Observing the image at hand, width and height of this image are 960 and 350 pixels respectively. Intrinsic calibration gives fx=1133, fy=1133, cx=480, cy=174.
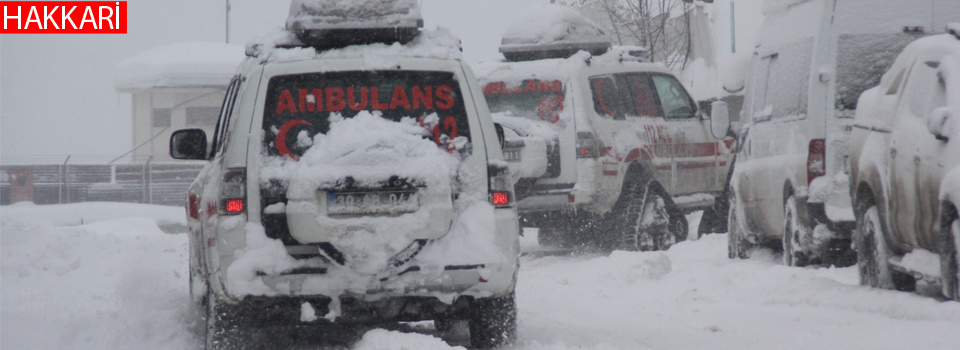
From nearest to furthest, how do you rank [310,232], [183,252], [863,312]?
[310,232]
[863,312]
[183,252]

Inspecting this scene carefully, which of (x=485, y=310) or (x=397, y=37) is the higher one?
(x=397, y=37)

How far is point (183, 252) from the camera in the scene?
44.9 ft

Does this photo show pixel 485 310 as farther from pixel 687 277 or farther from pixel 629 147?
pixel 629 147

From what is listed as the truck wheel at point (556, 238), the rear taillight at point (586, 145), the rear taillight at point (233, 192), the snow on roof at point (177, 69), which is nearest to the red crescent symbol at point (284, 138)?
the rear taillight at point (233, 192)

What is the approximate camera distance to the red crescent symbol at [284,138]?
5578mm

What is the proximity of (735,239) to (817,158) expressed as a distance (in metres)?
2.59

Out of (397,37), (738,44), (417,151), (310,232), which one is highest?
(738,44)

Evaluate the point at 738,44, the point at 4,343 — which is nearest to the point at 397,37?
the point at 4,343

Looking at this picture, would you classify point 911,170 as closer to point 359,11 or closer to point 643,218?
point 359,11

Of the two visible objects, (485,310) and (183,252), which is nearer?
(485,310)

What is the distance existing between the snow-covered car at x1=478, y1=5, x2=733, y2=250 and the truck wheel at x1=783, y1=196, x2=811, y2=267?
6.83 ft

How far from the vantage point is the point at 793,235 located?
891 cm

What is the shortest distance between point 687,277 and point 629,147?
254cm

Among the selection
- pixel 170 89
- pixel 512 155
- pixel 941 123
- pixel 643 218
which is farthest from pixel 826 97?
pixel 170 89
